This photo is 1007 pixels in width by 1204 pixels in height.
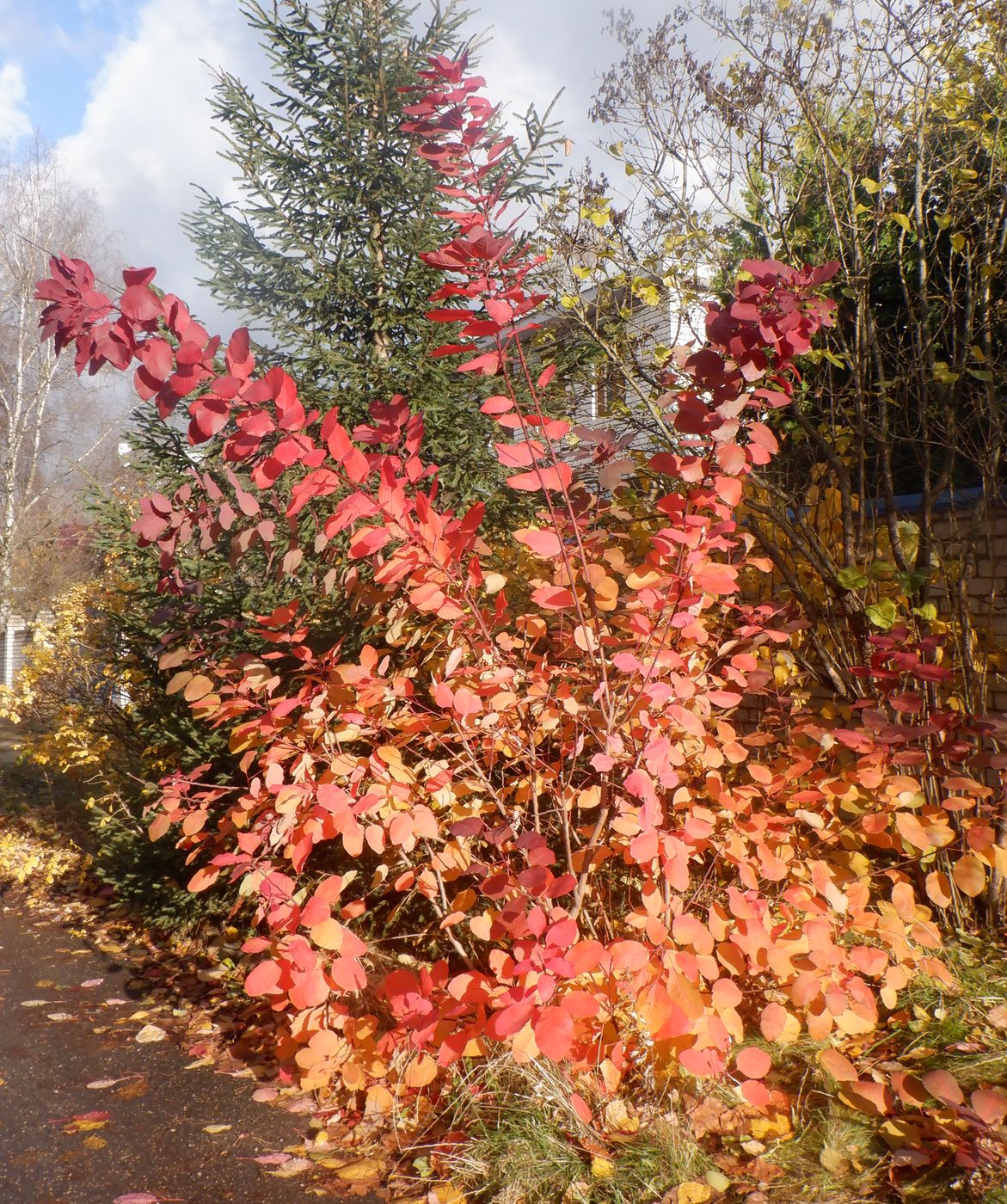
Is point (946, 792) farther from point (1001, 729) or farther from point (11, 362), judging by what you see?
point (11, 362)

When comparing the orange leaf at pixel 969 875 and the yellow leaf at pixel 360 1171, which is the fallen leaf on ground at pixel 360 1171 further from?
the orange leaf at pixel 969 875

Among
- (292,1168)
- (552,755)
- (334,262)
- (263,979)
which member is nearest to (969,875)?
(552,755)

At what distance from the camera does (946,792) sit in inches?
146

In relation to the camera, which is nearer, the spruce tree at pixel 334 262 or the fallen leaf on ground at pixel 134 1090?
the fallen leaf on ground at pixel 134 1090

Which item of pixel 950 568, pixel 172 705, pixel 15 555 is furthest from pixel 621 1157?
pixel 15 555

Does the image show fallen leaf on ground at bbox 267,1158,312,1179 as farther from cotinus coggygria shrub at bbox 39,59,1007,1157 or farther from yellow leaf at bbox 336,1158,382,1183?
cotinus coggygria shrub at bbox 39,59,1007,1157

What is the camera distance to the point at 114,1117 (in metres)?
3.06

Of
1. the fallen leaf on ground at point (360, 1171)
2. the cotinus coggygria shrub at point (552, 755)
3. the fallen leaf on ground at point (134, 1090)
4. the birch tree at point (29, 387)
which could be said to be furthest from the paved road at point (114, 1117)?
the birch tree at point (29, 387)

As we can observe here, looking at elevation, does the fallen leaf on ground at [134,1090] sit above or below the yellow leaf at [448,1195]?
below

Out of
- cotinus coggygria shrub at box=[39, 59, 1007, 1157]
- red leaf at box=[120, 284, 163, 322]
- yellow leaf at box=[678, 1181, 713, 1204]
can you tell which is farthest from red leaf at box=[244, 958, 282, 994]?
red leaf at box=[120, 284, 163, 322]

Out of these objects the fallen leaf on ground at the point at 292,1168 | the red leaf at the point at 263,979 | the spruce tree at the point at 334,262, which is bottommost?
the fallen leaf on ground at the point at 292,1168

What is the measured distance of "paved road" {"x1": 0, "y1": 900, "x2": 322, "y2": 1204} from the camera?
265 cm

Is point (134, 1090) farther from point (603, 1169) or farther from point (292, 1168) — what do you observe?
point (603, 1169)

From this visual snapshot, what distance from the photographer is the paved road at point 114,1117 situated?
2646 millimetres
